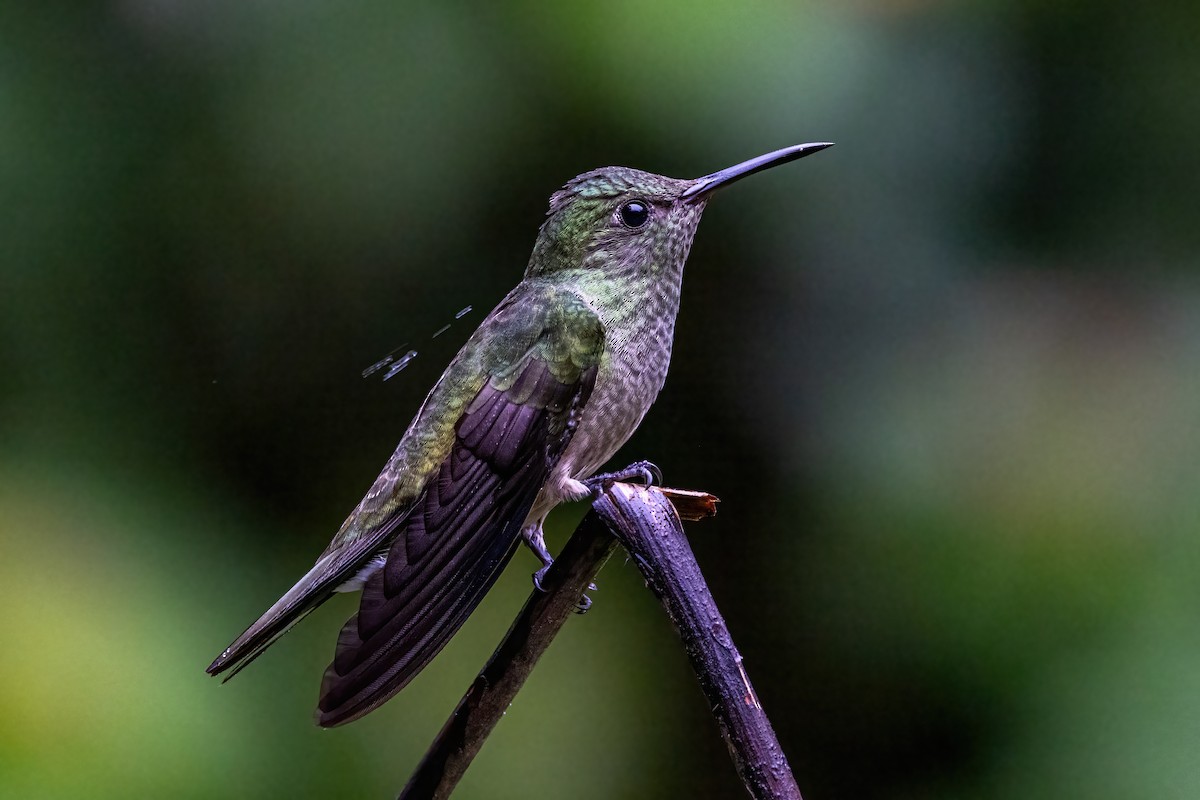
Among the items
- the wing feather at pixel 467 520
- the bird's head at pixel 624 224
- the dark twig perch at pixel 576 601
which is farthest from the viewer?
the bird's head at pixel 624 224

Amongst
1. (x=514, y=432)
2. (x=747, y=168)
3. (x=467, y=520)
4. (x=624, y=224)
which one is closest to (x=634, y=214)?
(x=624, y=224)

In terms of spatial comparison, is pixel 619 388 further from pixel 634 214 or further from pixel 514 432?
pixel 634 214

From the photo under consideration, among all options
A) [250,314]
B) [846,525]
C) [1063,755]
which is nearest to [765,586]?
[846,525]

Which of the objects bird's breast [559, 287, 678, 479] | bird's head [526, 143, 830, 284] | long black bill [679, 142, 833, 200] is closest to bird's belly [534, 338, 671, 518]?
bird's breast [559, 287, 678, 479]

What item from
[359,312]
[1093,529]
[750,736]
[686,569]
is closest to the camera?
[750,736]

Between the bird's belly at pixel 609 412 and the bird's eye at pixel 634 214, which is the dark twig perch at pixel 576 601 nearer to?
the bird's belly at pixel 609 412

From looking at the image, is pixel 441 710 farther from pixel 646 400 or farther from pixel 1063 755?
pixel 1063 755

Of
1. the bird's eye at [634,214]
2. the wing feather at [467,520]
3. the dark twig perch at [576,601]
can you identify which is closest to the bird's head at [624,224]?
the bird's eye at [634,214]
